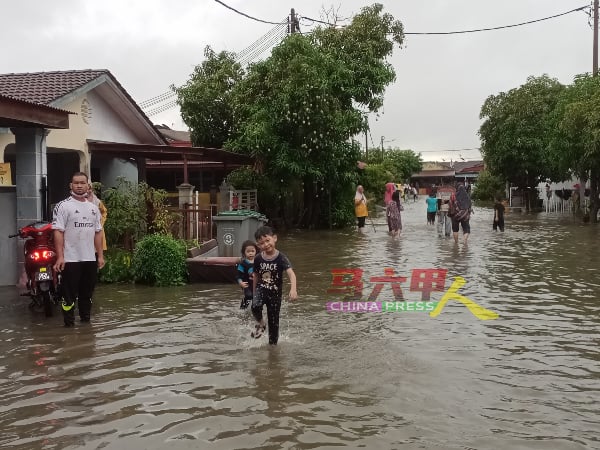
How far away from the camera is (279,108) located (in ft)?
68.4

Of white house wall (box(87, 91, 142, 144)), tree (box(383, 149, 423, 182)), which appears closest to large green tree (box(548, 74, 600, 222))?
white house wall (box(87, 91, 142, 144))

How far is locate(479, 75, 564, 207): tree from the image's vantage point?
120 ft

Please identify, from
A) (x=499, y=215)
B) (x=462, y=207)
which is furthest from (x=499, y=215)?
(x=462, y=207)

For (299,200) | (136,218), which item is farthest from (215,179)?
(136,218)

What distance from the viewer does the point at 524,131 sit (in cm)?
3678

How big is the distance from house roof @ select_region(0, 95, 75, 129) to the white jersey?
90.5 inches

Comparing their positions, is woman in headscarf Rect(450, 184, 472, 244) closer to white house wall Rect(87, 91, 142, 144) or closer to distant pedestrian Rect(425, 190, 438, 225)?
distant pedestrian Rect(425, 190, 438, 225)

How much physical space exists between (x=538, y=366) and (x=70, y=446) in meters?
3.95

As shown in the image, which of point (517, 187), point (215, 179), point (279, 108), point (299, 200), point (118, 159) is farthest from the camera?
point (517, 187)

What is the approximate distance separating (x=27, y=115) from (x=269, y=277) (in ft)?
16.3

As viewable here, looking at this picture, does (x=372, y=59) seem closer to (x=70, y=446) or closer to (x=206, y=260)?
(x=206, y=260)

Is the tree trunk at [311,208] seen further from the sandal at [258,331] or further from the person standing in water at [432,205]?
the sandal at [258,331]

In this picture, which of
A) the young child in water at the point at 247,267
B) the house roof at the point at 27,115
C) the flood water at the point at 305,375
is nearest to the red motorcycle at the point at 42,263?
the flood water at the point at 305,375

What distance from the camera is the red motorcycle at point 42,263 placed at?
→ 25.5 ft
